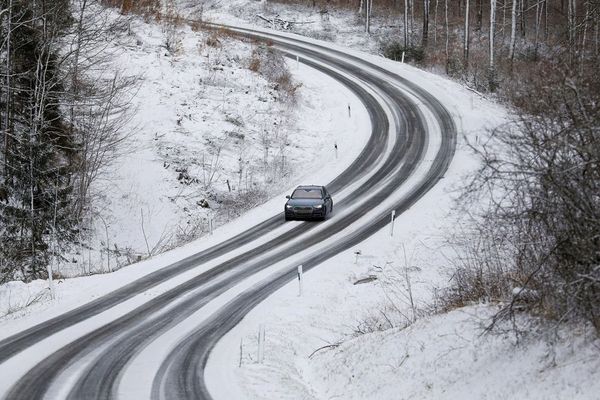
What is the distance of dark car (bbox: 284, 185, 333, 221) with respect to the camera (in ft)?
78.0

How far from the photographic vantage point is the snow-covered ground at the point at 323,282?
28.7 feet

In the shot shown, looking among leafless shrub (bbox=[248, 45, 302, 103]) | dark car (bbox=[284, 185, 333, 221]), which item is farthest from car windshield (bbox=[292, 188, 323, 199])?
leafless shrub (bbox=[248, 45, 302, 103])

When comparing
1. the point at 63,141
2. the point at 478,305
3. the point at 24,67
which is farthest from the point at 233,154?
the point at 478,305

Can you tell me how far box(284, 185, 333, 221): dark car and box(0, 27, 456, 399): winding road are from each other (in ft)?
1.28

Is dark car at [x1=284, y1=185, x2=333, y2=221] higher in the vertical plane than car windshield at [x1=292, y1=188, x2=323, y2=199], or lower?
lower

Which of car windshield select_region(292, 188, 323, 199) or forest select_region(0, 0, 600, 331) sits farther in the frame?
car windshield select_region(292, 188, 323, 199)

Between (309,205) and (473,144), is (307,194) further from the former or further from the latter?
(473,144)

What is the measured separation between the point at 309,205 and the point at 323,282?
625cm

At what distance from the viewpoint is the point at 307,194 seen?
24.6m

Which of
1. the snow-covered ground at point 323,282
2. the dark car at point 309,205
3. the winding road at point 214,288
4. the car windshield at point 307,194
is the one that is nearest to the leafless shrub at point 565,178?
the snow-covered ground at point 323,282

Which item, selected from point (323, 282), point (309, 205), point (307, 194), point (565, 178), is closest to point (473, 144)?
point (307, 194)

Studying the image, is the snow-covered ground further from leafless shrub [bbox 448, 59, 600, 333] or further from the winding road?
leafless shrub [bbox 448, 59, 600, 333]

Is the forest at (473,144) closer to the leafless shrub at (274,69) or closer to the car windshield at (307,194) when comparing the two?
the car windshield at (307,194)

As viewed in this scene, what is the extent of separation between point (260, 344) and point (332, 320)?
13.5 feet
